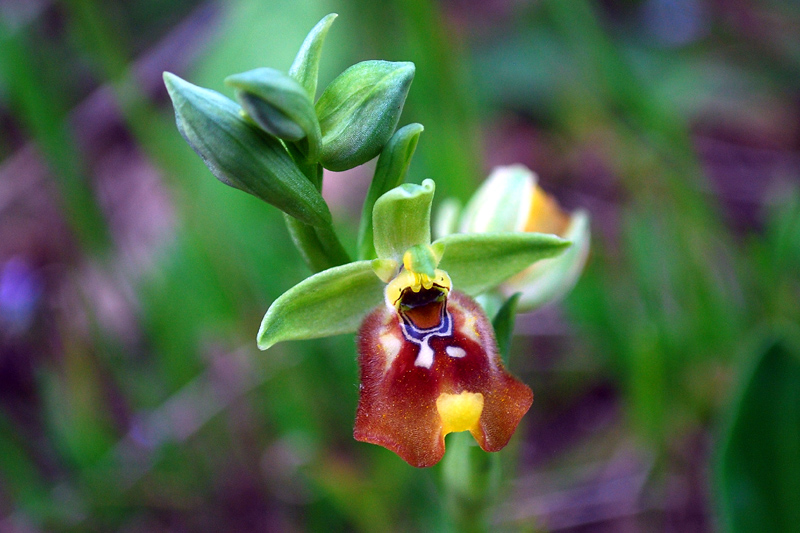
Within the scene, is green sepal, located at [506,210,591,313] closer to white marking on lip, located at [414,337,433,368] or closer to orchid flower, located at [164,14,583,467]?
orchid flower, located at [164,14,583,467]

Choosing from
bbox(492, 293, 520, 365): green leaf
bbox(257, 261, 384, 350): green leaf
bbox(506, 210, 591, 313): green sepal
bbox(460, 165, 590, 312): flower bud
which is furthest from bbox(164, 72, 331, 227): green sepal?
bbox(506, 210, 591, 313): green sepal

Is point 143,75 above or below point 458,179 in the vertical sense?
above

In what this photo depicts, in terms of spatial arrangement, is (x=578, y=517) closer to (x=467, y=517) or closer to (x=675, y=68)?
(x=467, y=517)

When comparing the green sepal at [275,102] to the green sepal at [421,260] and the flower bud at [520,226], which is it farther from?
the flower bud at [520,226]

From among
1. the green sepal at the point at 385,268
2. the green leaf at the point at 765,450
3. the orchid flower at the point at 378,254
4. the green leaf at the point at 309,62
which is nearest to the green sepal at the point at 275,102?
the orchid flower at the point at 378,254

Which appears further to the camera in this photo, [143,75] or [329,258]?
[143,75]

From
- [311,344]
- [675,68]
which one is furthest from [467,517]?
[675,68]
